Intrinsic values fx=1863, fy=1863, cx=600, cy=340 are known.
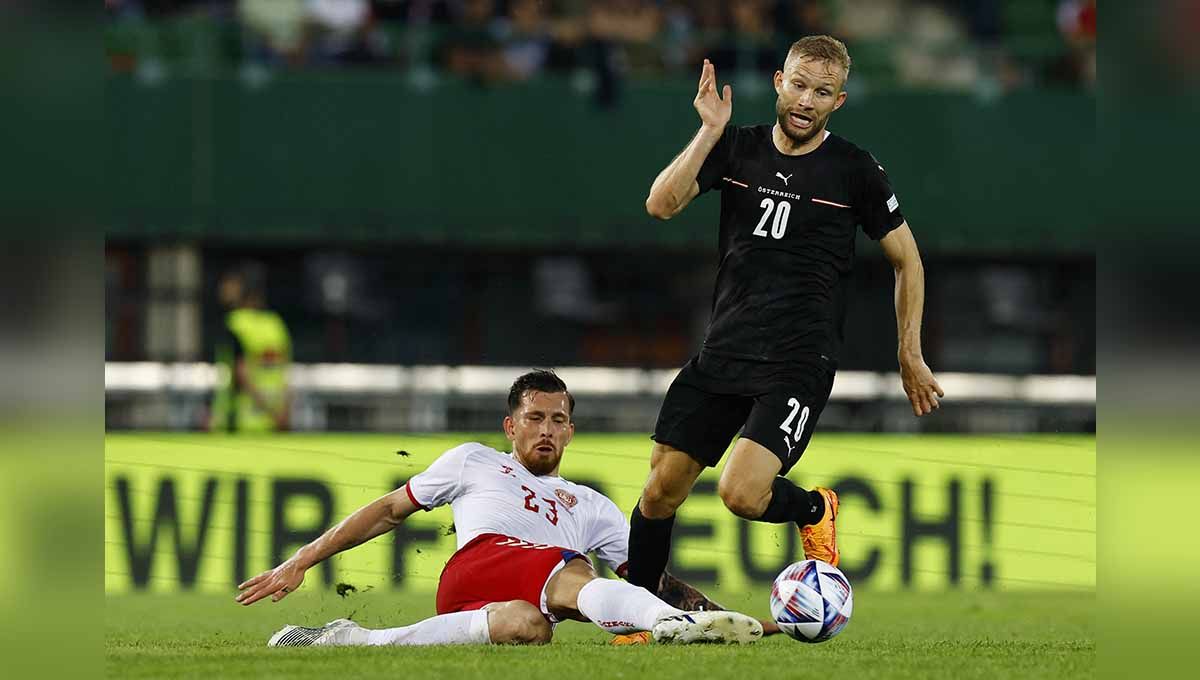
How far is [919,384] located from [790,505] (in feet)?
2.31

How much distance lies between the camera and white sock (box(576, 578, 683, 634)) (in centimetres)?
671

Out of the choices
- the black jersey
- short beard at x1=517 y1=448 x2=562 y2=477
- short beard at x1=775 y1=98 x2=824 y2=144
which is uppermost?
short beard at x1=775 y1=98 x2=824 y2=144

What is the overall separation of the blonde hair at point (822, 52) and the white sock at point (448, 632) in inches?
96.2

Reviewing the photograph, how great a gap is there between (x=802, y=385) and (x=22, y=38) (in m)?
4.30

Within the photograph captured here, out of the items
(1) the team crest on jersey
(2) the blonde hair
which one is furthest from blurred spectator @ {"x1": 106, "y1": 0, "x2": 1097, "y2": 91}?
(2) the blonde hair

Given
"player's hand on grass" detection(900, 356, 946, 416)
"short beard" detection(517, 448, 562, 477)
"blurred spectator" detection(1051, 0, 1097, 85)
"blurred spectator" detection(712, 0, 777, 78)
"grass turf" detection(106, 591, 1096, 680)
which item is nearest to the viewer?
"grass turf" detection(106, 591, 1096, 680)

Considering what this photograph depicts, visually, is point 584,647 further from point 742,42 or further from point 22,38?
point 742,42

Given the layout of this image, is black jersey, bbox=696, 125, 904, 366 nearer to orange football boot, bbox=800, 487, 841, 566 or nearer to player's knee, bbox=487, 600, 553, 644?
orange football boot, bbox=800, 487, 841, 566

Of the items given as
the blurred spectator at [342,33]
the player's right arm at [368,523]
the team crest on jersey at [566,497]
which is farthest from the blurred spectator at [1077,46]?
the player's right arm at [368,523]

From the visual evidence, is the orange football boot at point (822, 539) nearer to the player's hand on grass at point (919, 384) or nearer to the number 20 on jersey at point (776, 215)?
the player's hand on grass at point (919, 384)

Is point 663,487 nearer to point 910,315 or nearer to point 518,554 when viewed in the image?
point 518,554

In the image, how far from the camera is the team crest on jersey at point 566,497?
7.75 metres

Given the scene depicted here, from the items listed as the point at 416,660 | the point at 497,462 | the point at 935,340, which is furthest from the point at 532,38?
the point at 416,660

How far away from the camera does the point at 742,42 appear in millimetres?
18469
